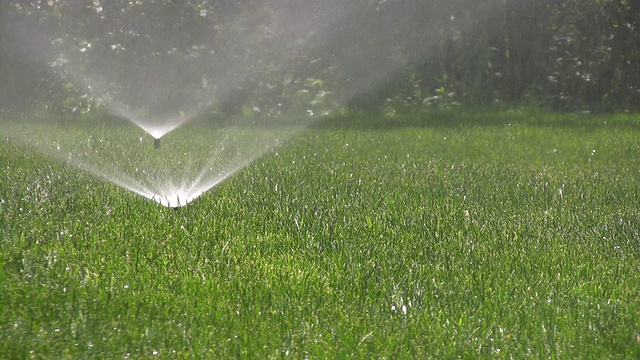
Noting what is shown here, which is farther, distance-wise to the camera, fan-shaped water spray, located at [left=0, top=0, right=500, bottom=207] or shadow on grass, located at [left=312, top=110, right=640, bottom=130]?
fan-shaped water spray, located at [left=0, top=0, right=500, bottom=207]

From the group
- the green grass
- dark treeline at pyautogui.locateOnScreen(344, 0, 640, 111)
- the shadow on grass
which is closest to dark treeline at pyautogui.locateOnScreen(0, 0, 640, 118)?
dark treeline at pyautogui.locateOnScreen(344, 0, 640, 111)

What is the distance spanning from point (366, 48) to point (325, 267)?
892cm

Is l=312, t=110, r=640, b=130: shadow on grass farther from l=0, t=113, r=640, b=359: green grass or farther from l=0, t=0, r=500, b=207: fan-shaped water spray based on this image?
l=0, t=113, r=640, b=359: green grass

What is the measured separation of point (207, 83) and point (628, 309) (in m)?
9.75

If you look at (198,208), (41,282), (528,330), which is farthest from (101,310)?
(198,208)

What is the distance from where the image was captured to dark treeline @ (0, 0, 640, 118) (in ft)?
38.5

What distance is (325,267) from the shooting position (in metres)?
3.58

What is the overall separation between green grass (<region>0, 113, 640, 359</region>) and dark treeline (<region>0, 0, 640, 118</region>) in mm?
5798

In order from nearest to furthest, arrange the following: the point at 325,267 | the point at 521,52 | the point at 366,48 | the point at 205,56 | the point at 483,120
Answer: the point at 325,267, the point at 483,120, the point at 521,52, the point at 366,48, the point at 205,56

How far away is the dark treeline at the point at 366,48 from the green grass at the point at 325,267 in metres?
5.80

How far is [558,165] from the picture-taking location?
684 cm

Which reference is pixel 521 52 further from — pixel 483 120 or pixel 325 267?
pixel 325 267

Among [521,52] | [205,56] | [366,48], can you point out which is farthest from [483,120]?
[205,56]

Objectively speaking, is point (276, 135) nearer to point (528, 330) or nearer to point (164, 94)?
point (164, 94)
